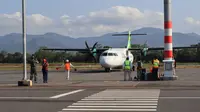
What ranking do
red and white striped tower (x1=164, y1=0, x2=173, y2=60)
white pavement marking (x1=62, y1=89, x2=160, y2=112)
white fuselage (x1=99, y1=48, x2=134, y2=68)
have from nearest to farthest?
white pavement marking (x1=62, y1=89, x2=160, y2=112), red and white striped tower (x1=164, y1=0, x2=173, y2=60), white fuselage (x1=99, y1=48, x2=134, y2=68)

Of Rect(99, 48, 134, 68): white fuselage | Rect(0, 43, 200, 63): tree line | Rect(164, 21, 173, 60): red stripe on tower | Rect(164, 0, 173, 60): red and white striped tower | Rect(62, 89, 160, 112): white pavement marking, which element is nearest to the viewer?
Rect(62, 89, 160, 112): white pavement marking

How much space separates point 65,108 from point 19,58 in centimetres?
A: 11557

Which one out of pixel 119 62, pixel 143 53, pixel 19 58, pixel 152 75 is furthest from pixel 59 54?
pixel 152 75

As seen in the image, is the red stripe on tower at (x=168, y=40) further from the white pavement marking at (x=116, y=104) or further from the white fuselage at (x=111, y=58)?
the white fuselage at (x=111, y=58)

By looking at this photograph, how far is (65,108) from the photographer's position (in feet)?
43.2

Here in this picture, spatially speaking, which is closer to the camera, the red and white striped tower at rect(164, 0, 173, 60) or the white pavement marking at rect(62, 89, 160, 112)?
the white pavement marking at rect(62, 89, 160, 112)

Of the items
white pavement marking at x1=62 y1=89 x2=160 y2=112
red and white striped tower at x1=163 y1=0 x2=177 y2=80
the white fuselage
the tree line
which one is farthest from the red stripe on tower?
the tree line

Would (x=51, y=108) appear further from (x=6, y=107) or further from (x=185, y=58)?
(x=185, y=58)

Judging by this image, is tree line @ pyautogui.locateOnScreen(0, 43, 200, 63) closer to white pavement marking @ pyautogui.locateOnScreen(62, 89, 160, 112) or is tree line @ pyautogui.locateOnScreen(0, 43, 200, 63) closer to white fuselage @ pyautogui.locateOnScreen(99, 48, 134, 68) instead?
white fuselage @ pyautogui.locateOnScreen(99, 48, 134, 68)

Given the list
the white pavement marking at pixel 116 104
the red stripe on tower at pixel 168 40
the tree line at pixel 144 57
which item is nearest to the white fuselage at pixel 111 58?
the red stripe on tower at pixel 168 40

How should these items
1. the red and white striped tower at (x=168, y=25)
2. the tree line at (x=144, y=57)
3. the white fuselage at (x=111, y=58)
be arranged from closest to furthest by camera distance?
the red and white striped tower at (x=168, y=25), the white fuselage at (x=111, y=58), the tree line at (x=144, y=57)

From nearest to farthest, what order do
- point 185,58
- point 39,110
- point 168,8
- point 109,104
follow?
point 39,110 < point 109,104 < point 168,8 < point 185,58

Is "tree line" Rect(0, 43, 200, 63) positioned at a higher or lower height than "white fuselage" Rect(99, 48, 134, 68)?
higher

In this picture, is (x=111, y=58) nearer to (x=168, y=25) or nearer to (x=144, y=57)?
(x=168, y=25)
